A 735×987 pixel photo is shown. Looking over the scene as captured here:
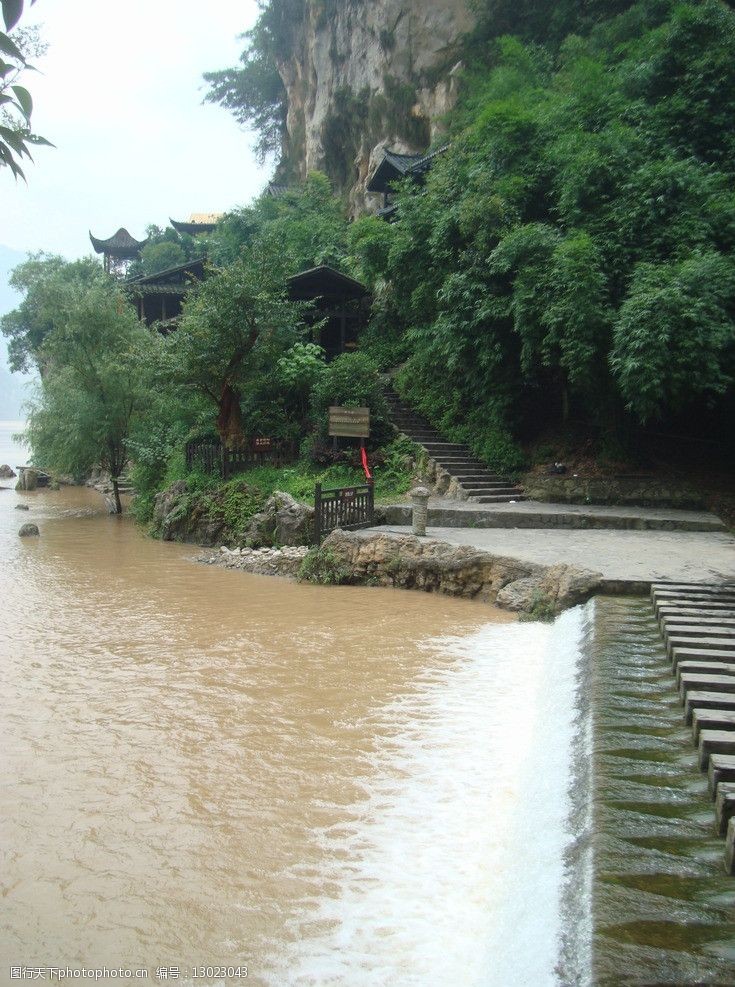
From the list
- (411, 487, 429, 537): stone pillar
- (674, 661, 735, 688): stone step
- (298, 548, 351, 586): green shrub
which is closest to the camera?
(674, 661, 735, 688): stone step

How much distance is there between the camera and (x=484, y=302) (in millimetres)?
16203

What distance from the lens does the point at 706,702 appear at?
5.16 m

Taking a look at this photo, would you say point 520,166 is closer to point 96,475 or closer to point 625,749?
point 625,749

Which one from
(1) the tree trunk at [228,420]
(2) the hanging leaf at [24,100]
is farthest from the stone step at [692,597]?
(1) the tree trunk at [228,420]

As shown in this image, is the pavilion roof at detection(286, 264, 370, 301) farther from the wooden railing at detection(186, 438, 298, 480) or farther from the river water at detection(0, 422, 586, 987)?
the river water at detection(0, 422, 586, 987)

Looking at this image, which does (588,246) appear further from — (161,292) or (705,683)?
(161,292)

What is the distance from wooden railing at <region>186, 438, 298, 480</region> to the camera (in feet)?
59.8

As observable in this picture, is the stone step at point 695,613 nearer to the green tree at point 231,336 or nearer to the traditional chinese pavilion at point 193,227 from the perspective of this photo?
the green tree at point 231,336

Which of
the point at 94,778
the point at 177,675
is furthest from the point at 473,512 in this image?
the point at 94,778

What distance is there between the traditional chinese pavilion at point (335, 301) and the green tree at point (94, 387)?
4.64m

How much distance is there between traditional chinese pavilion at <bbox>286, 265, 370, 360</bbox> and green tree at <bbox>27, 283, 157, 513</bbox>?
4636mm

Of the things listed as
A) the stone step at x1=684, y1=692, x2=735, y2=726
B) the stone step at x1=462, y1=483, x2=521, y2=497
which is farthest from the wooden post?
the stone step at x1=684, y1=692, x2=735, y2=726

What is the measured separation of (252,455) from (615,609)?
38.1 feet

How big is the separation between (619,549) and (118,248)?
140 ft
